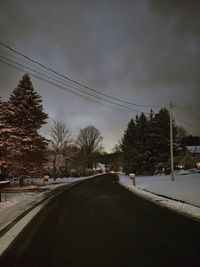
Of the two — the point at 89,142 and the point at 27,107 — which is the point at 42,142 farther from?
the point at 89,142

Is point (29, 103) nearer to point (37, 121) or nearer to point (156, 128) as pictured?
point (37, 121)

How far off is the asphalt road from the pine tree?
2148 cm

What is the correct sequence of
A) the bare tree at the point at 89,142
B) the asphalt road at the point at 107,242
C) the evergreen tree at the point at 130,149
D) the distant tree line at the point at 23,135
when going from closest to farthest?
the asphalt road at the point at 107,242
the distant tree line at the point at 23,135
the evergreen tree at the point at 130,149
the bare tree at the point at 89,142

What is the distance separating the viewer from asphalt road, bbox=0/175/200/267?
6.11 m

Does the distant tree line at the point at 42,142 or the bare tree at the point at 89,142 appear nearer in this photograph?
the distant tree line at the point at 42,142

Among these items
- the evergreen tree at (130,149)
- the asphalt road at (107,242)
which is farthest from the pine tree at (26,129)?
the evergreen tree at (130,149)

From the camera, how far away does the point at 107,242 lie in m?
7.67

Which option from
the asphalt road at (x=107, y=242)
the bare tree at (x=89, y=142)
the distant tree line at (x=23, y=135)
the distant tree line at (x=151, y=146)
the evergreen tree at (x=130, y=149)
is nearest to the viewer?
the asphalt road at (x=107, y=242)

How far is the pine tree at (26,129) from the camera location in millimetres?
32628

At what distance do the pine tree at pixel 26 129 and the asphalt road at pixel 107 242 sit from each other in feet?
70.5

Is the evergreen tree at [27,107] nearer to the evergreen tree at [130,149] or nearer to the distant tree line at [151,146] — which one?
the distant tree line at [151,146]

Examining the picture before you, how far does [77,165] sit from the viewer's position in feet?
313

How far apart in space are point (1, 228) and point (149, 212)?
5.82 meters

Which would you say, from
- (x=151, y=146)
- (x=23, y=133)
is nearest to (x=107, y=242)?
(x=23, y=133)
